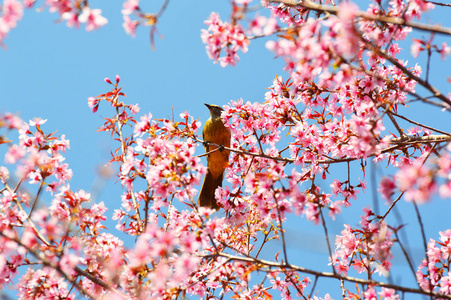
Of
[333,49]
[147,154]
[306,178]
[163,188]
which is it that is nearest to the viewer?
[333,49]

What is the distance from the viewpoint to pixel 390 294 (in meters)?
3.48

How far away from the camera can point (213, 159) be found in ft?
23.9

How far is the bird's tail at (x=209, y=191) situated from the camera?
256 inches

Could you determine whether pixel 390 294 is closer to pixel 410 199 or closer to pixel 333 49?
pixel 410 199

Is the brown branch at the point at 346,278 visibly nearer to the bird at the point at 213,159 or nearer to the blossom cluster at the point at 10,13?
the blossom cluster at the point at 10,13

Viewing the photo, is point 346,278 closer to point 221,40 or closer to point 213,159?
point 221,40

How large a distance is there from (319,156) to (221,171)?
109 inches

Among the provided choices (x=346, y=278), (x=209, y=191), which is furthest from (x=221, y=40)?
(x=209, y=191)

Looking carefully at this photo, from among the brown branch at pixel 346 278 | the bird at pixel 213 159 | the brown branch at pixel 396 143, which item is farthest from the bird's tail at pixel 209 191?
the brown branch at pixel 346 278

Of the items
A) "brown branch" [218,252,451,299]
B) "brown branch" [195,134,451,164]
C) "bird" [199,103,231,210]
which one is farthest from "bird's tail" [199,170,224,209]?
"brown branch" [218,252,451,299]

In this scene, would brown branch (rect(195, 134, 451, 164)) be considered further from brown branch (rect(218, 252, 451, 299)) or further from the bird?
the bird

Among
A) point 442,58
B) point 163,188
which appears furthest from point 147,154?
point 442,58

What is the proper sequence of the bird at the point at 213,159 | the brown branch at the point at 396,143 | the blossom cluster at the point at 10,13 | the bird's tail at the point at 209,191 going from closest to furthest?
1. the blossom cluster at the point at 10,13
2. the brown branch at the point at 396,143
3. the bird's tail at the point at 209,191
4. the bird at the point at 213,159

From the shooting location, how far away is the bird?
6.75m
